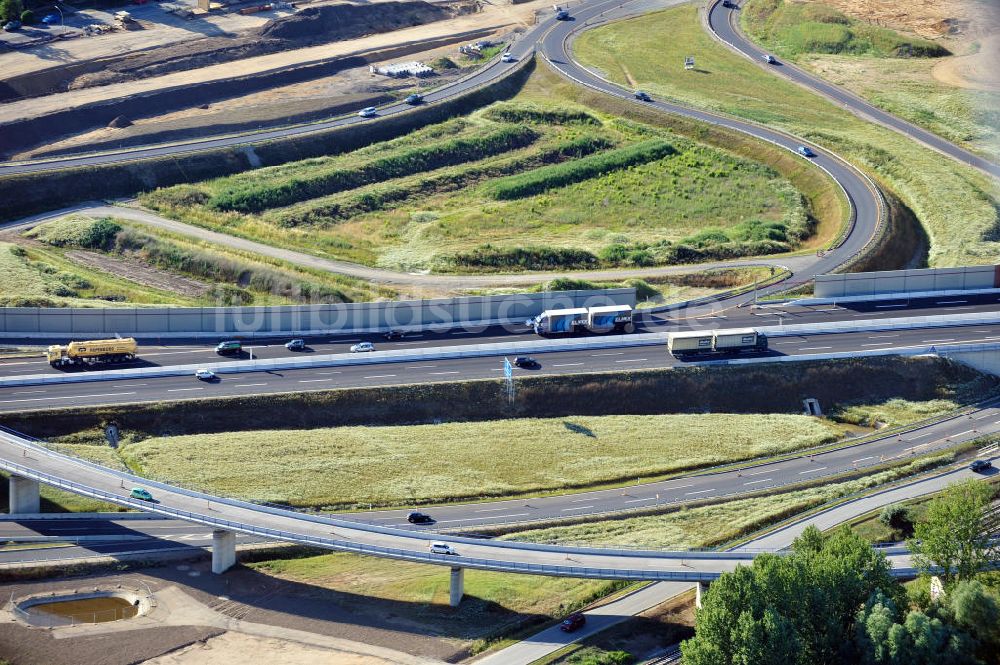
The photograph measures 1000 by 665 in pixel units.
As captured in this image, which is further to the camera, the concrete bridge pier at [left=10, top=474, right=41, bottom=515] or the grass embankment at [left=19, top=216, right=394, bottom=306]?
the grass embankment at [left=19, top=216, right=394, bottom=306]

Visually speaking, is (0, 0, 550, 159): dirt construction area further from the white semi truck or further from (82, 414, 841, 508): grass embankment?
(82, 414, 841, 508): grass embankment

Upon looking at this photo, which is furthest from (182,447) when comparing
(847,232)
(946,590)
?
(847,232)

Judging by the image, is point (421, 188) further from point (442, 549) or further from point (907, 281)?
point (442, 549)

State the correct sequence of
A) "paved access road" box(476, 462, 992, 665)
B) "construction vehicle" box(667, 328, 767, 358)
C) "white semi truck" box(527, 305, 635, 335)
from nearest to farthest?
"paved access road" box(476, 462, 992, 665) → "construction vehicle" box(667, 328, 767, 358) → "white semi truck" box(527, 305, 635, 335)

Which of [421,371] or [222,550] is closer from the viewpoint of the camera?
[222,550]

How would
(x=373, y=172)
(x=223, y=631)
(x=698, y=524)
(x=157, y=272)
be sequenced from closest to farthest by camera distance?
(x=223, y=631) → (x=698, y=524) → (x=157, y=272) → (x=373, y=172)

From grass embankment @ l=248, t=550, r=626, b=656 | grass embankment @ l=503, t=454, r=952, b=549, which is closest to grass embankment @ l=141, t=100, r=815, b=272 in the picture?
grass embankment @ l=503, t=454, r=952, b=549

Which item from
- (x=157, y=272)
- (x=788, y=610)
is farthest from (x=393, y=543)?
(x=157, y=272)
